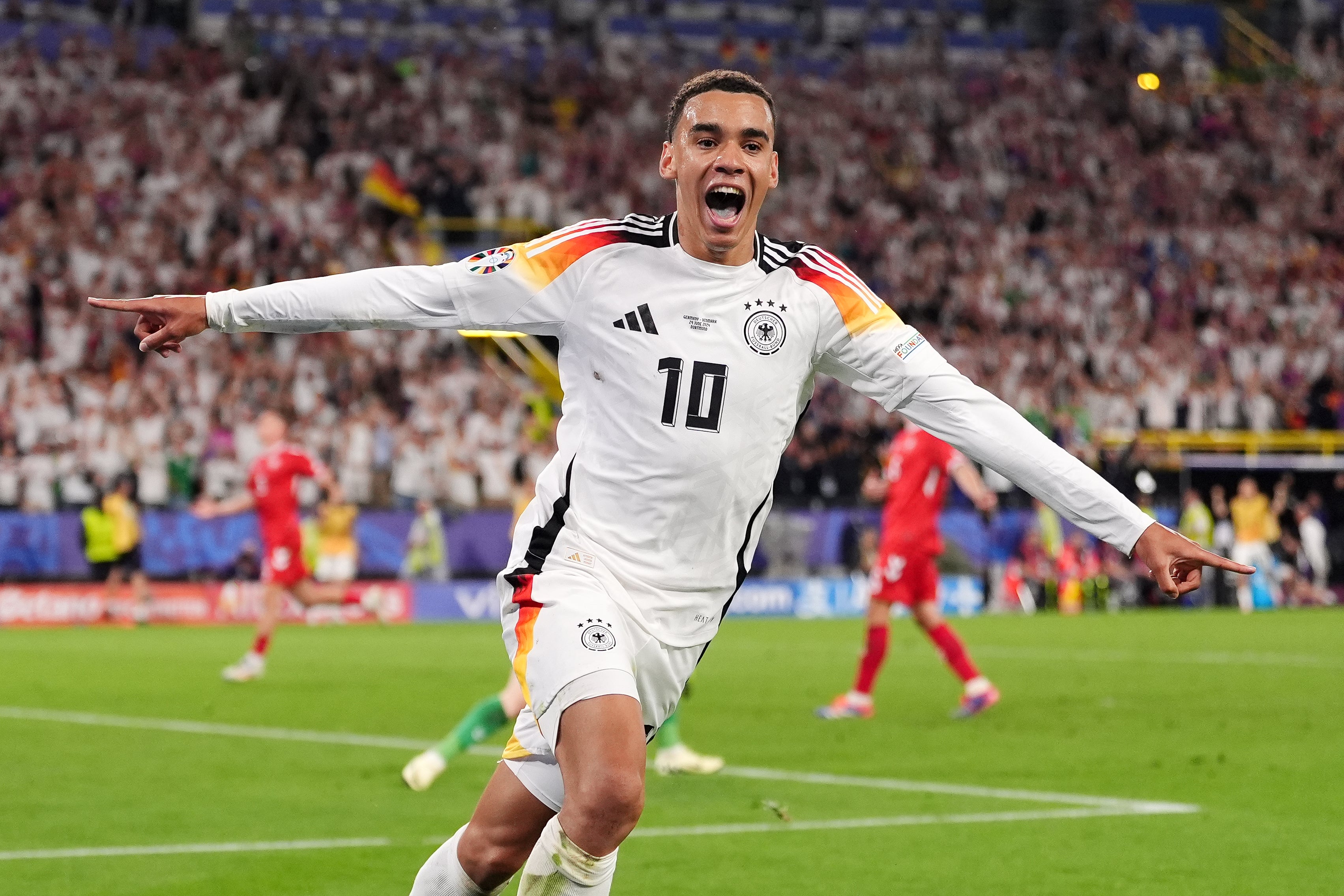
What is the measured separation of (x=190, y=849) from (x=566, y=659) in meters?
4.25

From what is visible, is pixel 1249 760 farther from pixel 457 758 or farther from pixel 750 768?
pixel 457 758

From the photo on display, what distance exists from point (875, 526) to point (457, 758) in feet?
60.2

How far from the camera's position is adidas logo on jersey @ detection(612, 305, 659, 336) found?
512 cm

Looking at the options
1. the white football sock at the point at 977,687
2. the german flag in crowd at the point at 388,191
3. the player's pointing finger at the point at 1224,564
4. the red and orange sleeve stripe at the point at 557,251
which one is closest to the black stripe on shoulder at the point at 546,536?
the red and orange sleeve stripe at the point at 557,251

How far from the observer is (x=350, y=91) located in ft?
111

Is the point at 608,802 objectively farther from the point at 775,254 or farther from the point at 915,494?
the point at 915,494

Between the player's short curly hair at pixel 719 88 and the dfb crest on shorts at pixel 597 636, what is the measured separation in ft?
4.61

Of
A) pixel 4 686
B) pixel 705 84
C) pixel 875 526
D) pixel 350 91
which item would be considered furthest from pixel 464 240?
pixel 705 84

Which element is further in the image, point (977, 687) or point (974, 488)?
point (974, 488)

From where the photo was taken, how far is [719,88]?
5.29m

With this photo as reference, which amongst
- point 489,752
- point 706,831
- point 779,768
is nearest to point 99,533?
point 489,752

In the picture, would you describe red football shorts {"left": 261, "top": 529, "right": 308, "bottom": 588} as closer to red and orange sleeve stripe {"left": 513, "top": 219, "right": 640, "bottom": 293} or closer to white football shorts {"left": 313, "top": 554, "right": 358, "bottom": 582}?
white football shorts {"left": 313, "top": 554, "right": 358, "bottom": 582}

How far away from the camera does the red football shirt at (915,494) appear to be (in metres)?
14.6

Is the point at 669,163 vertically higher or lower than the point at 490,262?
higher
